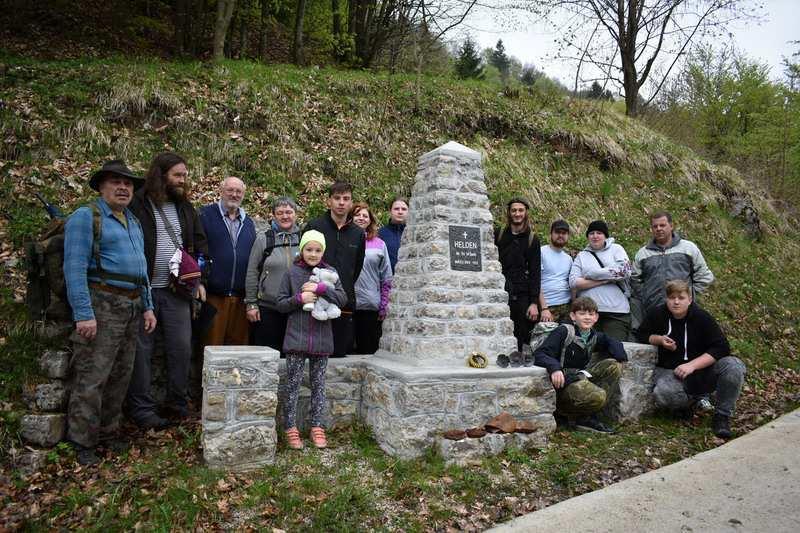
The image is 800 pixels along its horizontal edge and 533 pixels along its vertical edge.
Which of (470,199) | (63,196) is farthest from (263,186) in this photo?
(470,199)

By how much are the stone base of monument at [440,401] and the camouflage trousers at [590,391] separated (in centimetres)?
17

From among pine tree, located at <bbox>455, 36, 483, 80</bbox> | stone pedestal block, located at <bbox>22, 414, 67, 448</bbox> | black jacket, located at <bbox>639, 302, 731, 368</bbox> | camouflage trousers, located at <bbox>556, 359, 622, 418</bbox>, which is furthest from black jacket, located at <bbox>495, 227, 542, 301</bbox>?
pine tree, located at <bbox>455, 36, 483, 80</bbox>

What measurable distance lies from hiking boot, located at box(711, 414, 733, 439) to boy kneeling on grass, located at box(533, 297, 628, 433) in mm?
1033

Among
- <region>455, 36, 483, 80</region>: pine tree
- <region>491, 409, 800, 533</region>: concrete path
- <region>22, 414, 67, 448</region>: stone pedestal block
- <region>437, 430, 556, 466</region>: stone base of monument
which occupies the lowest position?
<region>491, 409, 800, 533</region>: concrete path

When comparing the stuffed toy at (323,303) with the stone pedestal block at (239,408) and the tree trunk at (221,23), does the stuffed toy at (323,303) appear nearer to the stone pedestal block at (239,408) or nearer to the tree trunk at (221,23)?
the stone pedestal block at (239,408)

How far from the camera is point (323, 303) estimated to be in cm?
430

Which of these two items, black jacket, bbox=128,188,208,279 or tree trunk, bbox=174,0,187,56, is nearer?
black jacket, bbox=128,188,208,279

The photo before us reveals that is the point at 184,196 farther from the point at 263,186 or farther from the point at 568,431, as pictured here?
the point at 568,431

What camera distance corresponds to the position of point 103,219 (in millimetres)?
3877

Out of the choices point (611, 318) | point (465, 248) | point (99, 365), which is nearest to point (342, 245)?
point (465, 248)

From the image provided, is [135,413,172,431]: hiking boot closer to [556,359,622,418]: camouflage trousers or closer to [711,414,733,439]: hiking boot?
[556,359,622,418]: camouflage trousers

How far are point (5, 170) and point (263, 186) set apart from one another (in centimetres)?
319

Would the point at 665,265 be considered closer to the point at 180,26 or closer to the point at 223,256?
the point at 223,256

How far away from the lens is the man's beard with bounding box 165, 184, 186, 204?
14.8 ft
